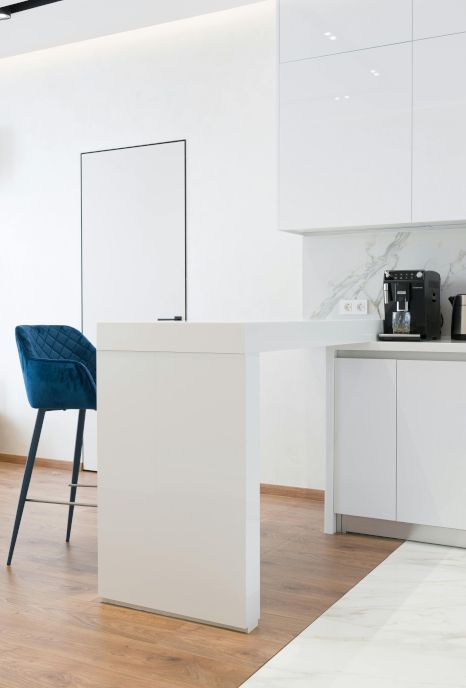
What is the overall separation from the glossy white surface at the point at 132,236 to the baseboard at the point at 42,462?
0.51ft

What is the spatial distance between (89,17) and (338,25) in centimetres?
157

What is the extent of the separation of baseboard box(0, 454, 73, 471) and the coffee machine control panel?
8.20 ft

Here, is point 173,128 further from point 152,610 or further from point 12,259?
point 152,610

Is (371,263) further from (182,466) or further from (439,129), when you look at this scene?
(182,466)

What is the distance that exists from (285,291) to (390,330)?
0.79m

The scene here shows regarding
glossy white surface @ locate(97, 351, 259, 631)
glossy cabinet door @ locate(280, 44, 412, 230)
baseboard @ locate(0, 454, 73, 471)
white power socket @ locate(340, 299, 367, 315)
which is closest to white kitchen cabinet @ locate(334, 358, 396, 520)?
white power socket @ locate(340, 299, 367, 315)

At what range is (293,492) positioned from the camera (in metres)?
4.25

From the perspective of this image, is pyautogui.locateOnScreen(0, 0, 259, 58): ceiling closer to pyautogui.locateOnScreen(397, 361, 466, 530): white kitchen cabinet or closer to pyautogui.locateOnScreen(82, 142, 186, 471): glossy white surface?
pyautogui.locateOnScreen(82, 142, 186, 471): glossy white surface

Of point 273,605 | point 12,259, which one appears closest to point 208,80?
point 12,259

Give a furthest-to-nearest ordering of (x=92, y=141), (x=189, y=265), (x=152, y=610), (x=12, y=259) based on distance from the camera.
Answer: (x=12, y=259), (x=92, y=141), (x=189, y=265), (x=152, y=610)

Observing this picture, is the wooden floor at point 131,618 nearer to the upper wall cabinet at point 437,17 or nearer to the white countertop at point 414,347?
the white countertop at point 414,347

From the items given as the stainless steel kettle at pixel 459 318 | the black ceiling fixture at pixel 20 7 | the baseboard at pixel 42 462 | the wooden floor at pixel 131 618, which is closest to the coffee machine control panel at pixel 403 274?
the stainless steel kettle at pixel 459 318

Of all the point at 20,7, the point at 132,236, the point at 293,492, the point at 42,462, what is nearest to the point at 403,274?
the point at 293,492

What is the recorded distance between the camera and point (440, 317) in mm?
3588
